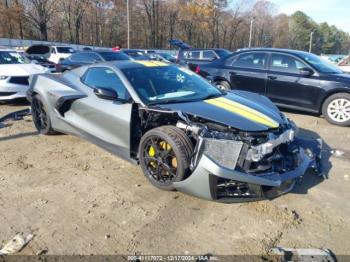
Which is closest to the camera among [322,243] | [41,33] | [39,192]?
[322,243]

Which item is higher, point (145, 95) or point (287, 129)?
point (145, 95)

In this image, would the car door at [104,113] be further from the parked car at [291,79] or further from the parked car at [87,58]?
the parked car at [87,58]

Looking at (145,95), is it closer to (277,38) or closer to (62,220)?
(62,220)

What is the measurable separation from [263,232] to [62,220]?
1.93m

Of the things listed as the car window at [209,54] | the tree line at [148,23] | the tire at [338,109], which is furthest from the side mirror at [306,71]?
the tree line at [148,23]

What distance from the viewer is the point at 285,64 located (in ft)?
25.7

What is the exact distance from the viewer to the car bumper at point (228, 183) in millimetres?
3223

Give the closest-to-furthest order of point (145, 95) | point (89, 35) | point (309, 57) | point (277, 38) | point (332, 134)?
point (145, 95) → point (332, 134) → point (309, 57) → point (89, 35) → point (277, 38)

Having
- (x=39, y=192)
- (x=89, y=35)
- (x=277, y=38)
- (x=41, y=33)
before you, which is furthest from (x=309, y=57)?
(x=277, y=38)

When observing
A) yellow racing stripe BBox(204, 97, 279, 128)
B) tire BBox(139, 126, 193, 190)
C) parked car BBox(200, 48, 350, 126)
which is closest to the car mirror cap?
parked car BBox(200, 48, 350, 126)

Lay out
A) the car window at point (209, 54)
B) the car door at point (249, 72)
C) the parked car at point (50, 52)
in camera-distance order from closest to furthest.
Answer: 1. the car door at point (249, 72)
2. the car window at point (209, 54)
3. the parked car at point (50, 52)

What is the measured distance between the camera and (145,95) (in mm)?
4207

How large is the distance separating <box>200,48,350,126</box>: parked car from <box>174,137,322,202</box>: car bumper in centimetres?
437

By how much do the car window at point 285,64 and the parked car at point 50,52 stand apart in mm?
15440
